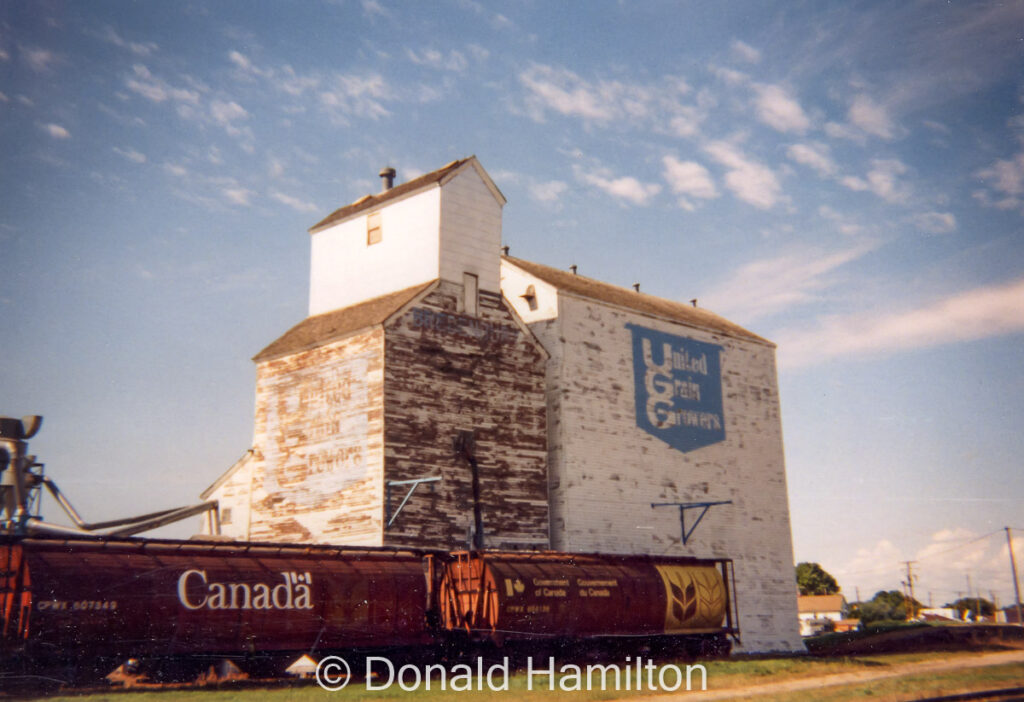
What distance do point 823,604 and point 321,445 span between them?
3101 inches

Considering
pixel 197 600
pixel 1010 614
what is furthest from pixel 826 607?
pixel 197 600

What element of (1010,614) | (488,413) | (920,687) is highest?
(488,413)

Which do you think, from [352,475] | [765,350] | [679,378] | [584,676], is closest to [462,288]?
[352,475]

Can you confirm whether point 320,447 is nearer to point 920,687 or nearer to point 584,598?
point 584,598

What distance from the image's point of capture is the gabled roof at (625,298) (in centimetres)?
3532

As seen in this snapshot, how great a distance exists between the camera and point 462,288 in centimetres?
3080

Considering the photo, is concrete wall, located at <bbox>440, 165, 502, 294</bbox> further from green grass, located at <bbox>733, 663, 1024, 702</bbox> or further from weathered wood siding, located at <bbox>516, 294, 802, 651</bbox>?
green grass, located at <bbox>733, 663, 1024, 702</bbox>

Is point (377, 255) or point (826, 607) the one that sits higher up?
point (377, 255)

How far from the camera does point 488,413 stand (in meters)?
30.1

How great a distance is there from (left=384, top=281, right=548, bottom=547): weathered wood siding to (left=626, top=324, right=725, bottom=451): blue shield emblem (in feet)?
17.4

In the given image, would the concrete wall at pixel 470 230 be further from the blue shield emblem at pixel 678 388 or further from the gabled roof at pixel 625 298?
the blue shield emblem at pixel 678 388

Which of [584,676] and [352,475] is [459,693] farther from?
[352,475]

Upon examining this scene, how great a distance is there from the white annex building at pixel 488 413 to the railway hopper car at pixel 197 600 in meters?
5.28

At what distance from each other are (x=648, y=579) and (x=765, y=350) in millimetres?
19090
